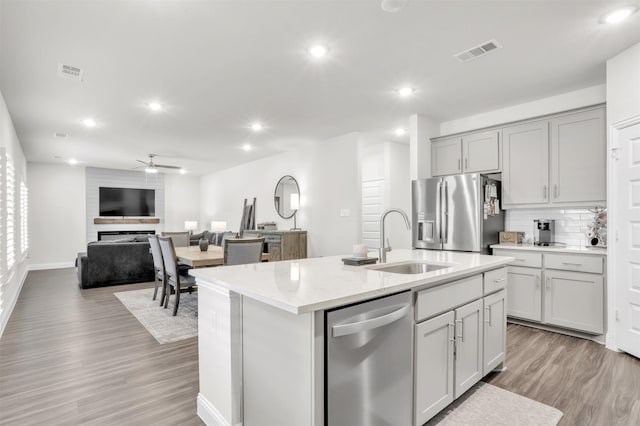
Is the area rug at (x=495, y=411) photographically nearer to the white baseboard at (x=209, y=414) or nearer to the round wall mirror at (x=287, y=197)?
the white baseboard at (x=209, y=414)

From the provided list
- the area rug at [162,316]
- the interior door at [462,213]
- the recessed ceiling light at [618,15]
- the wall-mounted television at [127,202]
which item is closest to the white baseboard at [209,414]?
the area rug at [162,316]

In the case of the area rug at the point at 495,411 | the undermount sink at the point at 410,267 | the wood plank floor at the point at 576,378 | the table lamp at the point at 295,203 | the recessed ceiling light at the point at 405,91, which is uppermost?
the recessed ceiling light at the point at 405,91

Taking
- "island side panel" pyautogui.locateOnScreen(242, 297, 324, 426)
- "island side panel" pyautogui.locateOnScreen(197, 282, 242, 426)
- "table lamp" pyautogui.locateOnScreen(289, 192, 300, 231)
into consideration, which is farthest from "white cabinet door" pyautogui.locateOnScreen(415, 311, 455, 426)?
"table lamp" pyautogui.locateOnScreen(289, 192, 300, 231)

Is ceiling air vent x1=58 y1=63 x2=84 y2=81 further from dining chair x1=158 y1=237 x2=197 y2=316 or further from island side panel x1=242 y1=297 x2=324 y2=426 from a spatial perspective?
island side panel x1=242 y1=297 x2=324 y2=426

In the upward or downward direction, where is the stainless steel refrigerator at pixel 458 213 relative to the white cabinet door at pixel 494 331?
upward

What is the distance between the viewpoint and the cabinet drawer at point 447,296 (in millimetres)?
1782

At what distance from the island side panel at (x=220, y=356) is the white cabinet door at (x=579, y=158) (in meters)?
3.76

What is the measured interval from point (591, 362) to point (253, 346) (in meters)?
2.93

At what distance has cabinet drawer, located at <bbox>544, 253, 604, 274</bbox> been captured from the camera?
3.22 m

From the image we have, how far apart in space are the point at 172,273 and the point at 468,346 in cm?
340

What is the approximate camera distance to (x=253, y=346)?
163 cm

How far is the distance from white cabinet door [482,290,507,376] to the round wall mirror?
4.56 metres

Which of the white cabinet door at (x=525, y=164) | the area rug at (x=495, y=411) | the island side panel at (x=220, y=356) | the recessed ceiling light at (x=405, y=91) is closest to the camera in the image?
the island side panel at (x=220, y=356)

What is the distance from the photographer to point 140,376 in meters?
2.51
